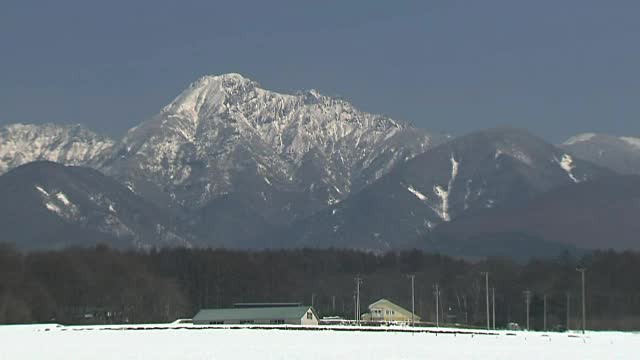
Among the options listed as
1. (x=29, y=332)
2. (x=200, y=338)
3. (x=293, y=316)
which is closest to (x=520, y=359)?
(x=200, y=338)

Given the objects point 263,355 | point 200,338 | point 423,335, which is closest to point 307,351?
point 263,355

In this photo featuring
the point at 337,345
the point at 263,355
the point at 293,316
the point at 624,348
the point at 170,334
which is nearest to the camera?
the point at 263,355

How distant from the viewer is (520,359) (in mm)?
104688

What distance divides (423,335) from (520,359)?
165ft

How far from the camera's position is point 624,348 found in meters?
131

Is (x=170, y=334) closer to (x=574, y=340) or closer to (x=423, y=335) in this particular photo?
(x=423, y=335)

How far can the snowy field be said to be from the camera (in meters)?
106

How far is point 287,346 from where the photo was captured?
119m

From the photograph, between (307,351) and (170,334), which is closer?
(307,351)

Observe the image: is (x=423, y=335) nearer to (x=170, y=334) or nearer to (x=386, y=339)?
(x=386, y=339)

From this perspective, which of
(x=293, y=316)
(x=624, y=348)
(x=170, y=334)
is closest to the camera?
(x=624, y=348)

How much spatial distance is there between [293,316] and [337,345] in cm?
7748

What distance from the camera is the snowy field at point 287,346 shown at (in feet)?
347

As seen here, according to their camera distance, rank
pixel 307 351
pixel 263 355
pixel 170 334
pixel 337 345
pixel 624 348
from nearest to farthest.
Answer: pixel 263 355 < pixel 307 351 < pixel 337 345 < pixel 624 348 < pixel 170 334
